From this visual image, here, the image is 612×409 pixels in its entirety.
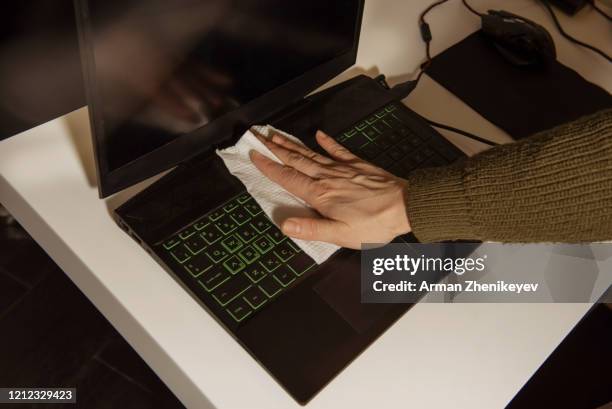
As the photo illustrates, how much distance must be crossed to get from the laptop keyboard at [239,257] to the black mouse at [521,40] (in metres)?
0.52

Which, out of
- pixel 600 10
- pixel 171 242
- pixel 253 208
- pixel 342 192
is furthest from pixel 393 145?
pixel 600 10

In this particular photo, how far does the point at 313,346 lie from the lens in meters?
0.63


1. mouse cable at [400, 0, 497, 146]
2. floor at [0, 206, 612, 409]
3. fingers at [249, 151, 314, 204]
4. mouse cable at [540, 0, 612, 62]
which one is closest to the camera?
fingers at [249, 151, 314, 204]

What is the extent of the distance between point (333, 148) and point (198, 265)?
233 mm

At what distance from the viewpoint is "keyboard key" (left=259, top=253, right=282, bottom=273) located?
2.17 feet

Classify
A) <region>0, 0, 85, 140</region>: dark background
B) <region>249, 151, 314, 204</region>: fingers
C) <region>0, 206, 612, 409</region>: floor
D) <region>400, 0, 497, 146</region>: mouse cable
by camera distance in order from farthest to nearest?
1. <region>0, 206, 612, 409</region>: floor
2. <region>400, 0, 497, 146</region>: mouse cable
3. <region>249, 151, 314, 204</region>: fingers
4. <region>0, 0, 85, 140</region>: dark background

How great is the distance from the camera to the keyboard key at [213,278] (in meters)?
0.64

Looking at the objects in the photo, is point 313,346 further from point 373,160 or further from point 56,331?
point 56,331

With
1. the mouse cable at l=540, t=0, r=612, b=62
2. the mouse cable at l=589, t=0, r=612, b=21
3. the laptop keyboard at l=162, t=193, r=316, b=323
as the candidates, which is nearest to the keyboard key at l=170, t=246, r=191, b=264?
the laptop keyboard at l=162, t=193, r=316, b=323

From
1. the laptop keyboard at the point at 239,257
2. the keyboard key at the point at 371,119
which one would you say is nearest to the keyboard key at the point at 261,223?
the laptop keyboard at the point at 239,257

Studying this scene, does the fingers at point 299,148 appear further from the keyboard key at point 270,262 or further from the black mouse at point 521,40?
the black mouse at point 521,40

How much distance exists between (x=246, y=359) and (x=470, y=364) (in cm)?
25

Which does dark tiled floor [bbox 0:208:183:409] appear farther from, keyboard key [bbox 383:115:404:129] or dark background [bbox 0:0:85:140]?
keyboard key [bbox 383:115:404:129]

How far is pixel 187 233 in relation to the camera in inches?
26.0
